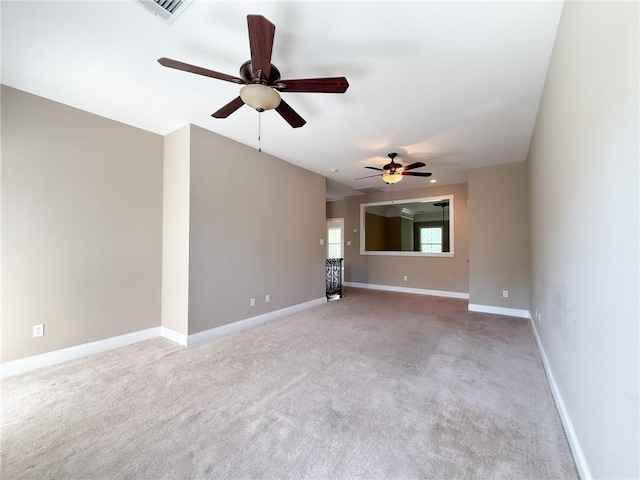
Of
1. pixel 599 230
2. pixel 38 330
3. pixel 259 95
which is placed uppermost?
pixel 259 95

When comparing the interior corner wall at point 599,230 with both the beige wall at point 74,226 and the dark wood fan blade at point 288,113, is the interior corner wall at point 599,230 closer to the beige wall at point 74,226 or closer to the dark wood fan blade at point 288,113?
the dark wood fan blade at point 288,113

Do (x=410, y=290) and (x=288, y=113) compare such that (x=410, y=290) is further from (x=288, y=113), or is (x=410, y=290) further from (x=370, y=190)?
(x=288, y=113)

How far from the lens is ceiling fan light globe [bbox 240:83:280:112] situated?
1.87m

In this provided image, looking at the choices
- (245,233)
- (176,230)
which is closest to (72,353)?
(176,230)

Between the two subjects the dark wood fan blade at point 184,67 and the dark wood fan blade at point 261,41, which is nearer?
the dark wood fan blade at point 261,41

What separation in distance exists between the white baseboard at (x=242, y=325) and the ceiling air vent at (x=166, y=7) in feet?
10.1

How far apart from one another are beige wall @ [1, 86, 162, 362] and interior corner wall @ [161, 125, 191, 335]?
0.38 feet

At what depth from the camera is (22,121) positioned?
258 centimetres

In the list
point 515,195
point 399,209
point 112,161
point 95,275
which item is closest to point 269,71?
point 112,161

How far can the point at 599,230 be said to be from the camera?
1.16 metres

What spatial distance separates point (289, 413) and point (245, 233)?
2.61 meters

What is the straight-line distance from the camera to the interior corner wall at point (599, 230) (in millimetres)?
872

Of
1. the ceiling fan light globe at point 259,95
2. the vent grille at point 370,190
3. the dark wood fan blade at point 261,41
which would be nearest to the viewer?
the dark wood fan blade at point 261,41

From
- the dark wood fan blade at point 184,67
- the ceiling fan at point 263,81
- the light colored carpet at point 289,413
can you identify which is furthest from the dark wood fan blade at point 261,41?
the light colored carpet at point 289,413
